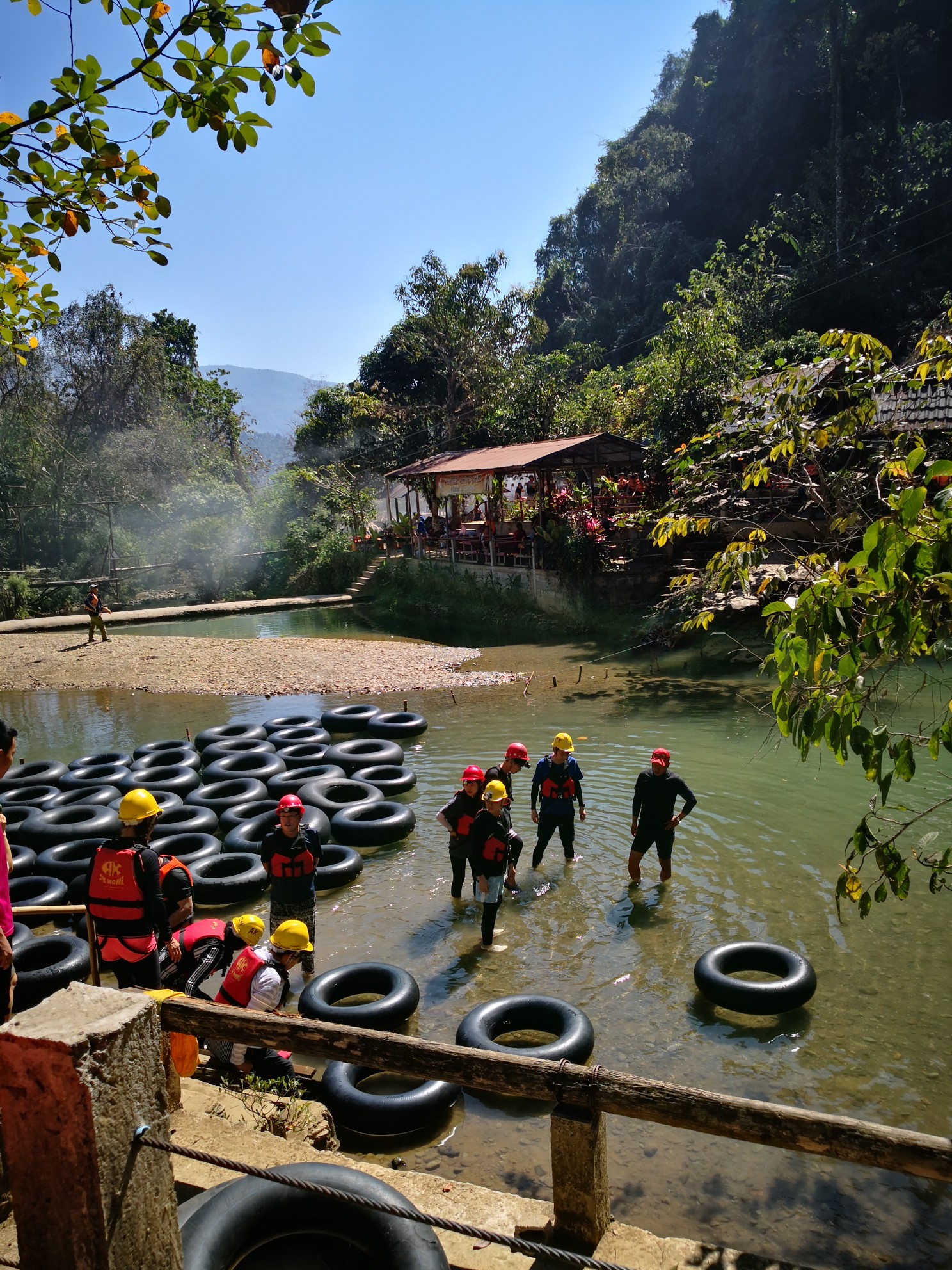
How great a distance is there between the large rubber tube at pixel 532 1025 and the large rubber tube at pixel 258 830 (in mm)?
4175

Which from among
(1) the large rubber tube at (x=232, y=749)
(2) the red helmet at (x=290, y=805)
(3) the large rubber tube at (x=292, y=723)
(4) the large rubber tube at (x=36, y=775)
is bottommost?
(4) the large rubber tube at (x=36, y=775)

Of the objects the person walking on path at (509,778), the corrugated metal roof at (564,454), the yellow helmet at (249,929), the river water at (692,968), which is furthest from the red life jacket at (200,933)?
the corrugated metal roof at (564,454)

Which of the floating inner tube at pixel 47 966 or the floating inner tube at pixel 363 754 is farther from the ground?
the floating inner tube at pixel 363 754

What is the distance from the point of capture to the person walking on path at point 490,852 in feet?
25.9

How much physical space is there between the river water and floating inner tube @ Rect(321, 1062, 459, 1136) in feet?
0.39

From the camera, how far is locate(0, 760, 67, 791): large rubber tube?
13.0 m

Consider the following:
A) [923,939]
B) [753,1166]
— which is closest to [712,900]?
[923,939]

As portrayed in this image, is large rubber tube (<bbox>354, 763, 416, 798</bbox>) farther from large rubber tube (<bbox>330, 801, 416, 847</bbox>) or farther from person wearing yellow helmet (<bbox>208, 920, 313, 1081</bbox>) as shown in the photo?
person wearing yellow helmet (<bbox>208, 920, 313, 1081</bbox>)

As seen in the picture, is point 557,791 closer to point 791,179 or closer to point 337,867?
point 337,867

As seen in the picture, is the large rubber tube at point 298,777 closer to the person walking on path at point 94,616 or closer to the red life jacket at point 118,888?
the red life jacket at point 118,888

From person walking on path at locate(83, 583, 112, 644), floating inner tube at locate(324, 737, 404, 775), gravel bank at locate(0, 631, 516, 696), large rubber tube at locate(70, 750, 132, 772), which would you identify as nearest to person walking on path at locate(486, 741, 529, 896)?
floating inner tube at locate(324, 737, 404, 775)

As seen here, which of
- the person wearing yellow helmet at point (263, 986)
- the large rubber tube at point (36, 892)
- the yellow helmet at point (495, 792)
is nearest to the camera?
the person wearing yellow helmet at point (263, 986)

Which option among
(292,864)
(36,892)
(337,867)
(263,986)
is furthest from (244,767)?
(263,986)

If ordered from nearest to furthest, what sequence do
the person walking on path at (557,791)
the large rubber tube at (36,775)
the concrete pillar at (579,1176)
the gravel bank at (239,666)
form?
the concrete pillar at (579,1176), the person walking on path at (557,791), the large rubber tube at (36,775), the gravel bank at (239,666)
